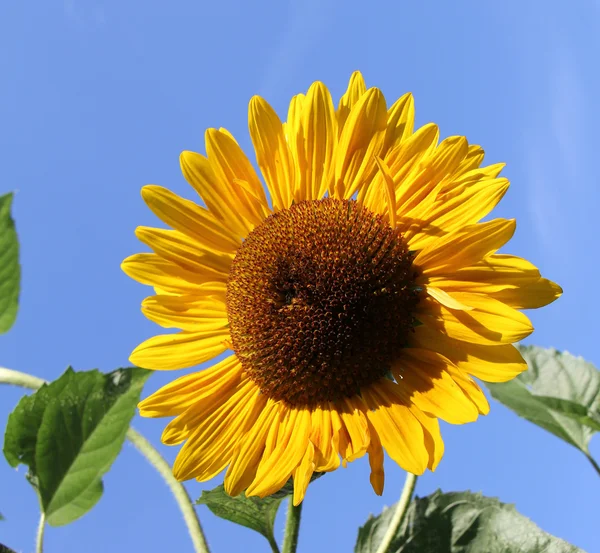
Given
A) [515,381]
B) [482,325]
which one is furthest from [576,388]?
[482,325]

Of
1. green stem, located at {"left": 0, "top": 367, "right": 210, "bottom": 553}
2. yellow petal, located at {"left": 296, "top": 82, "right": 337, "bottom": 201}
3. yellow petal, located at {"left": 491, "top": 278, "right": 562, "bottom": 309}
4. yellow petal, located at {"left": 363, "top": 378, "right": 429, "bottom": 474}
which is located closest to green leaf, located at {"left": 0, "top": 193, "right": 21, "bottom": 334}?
green stem, located at {"left": 0, "top": 367, "right": 210, "bottom": 553}

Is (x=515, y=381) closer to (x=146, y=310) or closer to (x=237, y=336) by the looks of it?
(x=237, y=336)

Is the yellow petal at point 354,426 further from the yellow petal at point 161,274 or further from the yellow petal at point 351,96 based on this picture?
the yellow petal at point 351,96

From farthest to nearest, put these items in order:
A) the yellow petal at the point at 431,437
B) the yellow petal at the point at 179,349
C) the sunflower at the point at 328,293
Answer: the yellow petal at the point at 179,349 < the sunflower at the point at 328,293 < the yellow petal at the point at 431,437

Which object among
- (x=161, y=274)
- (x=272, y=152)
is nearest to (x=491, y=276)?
Answer: (x=272, y=152)

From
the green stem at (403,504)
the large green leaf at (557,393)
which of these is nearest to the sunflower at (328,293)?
the green stem at (403,504)

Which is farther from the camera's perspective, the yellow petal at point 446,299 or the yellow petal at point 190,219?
the yellow petal at point 190,219
